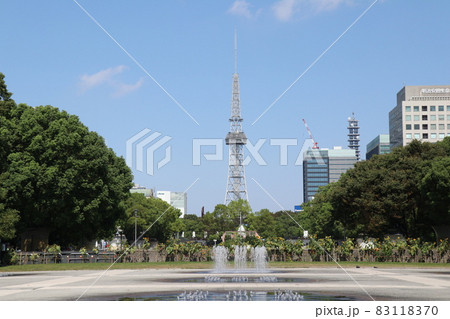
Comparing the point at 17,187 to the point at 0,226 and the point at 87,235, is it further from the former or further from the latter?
the point at 87,235

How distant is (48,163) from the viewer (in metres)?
49.6

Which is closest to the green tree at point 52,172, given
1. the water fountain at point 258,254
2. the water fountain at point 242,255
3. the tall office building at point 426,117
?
the water fountain at point 242,255

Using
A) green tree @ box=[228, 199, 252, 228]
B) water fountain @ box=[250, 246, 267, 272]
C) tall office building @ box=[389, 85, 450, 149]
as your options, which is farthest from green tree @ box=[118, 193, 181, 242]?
tall office building @ box=[389, 85, 450, 149]

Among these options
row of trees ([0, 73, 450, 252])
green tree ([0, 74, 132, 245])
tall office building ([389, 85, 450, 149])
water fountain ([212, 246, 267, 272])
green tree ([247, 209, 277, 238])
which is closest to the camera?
water fountain ([212, 246, 267, 272])

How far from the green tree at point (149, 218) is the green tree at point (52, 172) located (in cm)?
6476

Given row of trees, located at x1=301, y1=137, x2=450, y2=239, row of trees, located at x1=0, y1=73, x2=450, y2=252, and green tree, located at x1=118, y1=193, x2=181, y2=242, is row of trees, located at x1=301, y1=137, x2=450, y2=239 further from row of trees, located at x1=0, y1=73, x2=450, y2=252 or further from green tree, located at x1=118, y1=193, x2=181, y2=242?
green tree, located at x1=118, y1=193, x2=181, y2=242

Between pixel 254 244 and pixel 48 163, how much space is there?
18150 mm

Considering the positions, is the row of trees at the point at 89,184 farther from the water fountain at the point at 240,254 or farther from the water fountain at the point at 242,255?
the water fountain at the point at 240,254

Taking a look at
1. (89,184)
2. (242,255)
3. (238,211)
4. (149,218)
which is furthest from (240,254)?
(238,211)

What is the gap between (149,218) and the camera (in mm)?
125125

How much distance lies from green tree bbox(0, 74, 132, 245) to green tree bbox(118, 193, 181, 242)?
64762 millimetres

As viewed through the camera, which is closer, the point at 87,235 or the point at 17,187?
the point at 17,187

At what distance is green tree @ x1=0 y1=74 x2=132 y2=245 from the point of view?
47.0 metres
